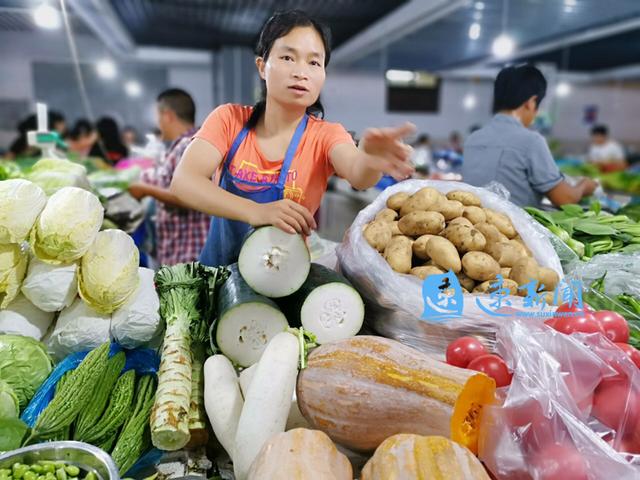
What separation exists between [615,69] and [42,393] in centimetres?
1963

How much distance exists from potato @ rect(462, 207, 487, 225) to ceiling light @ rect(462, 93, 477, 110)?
56.1 feet

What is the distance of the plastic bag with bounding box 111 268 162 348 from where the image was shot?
157 centimetres

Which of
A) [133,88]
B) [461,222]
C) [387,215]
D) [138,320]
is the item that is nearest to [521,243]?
[461,222]

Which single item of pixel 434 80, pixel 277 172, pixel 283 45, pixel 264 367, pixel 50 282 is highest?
pixel 434 80

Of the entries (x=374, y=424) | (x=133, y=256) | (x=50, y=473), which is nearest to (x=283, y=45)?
(x=133, y=256)

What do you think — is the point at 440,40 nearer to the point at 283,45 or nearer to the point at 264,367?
the point at 283,45

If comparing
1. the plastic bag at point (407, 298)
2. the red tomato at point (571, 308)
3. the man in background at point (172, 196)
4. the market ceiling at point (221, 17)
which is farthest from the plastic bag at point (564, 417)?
the market ceiling at point (221, 17)

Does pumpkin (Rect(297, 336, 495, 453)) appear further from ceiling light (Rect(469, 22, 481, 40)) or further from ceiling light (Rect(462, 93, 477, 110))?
ceiling light (Rect(462, 93, 477, 110))

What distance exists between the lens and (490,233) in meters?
1.81

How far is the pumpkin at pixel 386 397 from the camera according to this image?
46.1 inches

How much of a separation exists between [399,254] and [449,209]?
0.29 metres

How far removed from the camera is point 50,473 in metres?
1.10

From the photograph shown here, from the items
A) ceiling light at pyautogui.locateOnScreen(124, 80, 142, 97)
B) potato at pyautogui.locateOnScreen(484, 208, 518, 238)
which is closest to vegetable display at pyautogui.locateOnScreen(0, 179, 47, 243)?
potato at pyautogui.locateOnScreen(484, 208, 518, 238)

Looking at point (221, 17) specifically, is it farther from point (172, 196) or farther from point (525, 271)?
point (525, 271)
